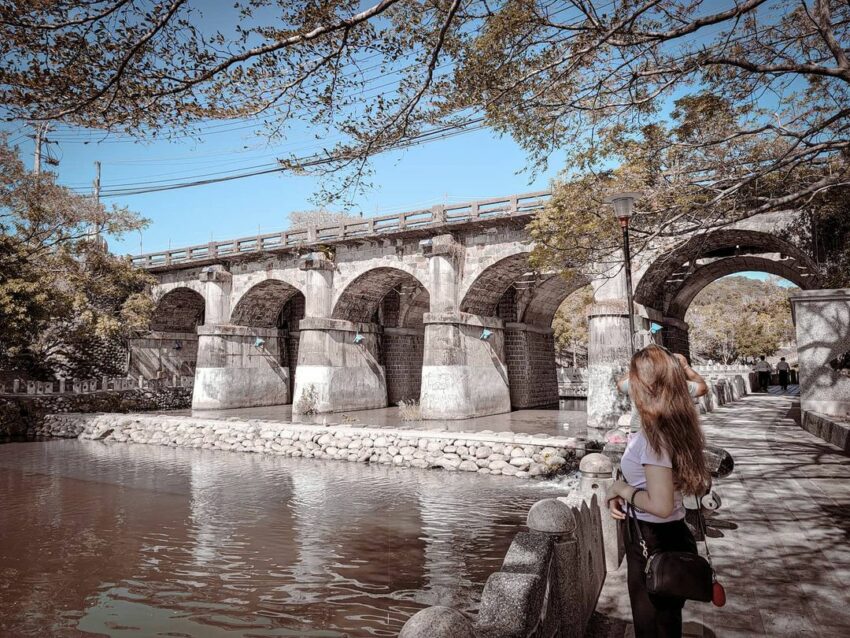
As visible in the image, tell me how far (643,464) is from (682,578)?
1.49ft

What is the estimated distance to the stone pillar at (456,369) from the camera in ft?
62.4

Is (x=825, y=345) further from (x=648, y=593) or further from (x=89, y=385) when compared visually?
(x=89, y=385)

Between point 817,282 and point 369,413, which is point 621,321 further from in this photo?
point 369,413

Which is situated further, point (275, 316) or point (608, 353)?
point (275, 316)

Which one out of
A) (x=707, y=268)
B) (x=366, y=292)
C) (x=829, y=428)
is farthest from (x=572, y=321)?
(x=829, y=428)

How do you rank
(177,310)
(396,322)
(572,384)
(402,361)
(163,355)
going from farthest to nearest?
1. (572,384)
2. (177,310)
3. (163,355)
4. (396,322)
5. (402,361)

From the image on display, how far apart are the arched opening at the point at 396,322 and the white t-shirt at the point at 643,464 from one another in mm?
21146

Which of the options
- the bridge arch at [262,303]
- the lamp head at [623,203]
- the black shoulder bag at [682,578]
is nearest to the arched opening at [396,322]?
the bridge arch at [262,303]

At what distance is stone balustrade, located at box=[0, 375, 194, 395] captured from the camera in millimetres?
22531

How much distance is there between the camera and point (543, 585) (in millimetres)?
2752

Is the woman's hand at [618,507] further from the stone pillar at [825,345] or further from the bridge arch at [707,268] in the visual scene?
the bridge arch at [707,268]

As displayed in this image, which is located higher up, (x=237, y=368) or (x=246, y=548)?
(x=237, y=368)

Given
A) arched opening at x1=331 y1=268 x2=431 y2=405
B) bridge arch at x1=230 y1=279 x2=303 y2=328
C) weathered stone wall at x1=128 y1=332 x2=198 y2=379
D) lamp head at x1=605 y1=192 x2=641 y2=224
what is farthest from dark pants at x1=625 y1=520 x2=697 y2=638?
weathered stone wall at x1=128 y1=332 x2=198 y2=379

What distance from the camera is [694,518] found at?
443 centimetres
